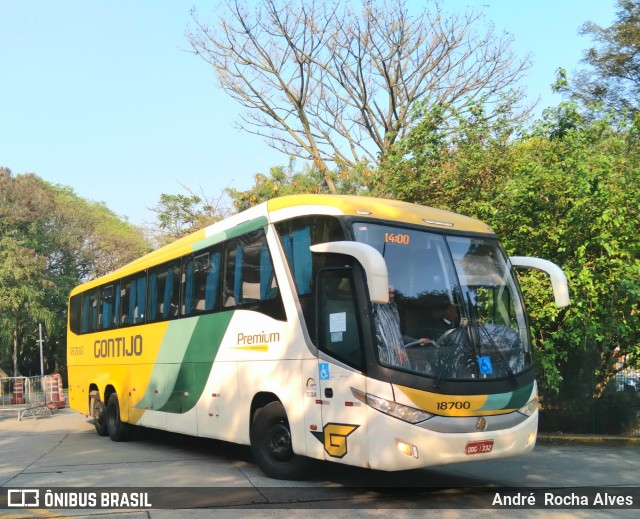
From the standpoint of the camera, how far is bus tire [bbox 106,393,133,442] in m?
13.8

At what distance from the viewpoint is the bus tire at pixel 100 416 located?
14695mm

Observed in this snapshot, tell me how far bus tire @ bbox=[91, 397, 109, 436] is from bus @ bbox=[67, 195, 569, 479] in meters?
4.86

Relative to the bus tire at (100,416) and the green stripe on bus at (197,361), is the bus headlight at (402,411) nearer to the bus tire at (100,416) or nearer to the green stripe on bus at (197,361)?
the green stripe on bus at (197,361)

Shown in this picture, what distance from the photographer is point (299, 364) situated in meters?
8.05

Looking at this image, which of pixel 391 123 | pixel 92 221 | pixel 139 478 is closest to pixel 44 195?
pixel 92 221

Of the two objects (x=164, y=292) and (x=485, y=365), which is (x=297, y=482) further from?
(x=164, y=292)

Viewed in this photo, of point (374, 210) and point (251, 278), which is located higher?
point (374, 210)

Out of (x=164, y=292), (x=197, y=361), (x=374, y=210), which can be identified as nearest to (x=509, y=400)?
(x=374, y=210)

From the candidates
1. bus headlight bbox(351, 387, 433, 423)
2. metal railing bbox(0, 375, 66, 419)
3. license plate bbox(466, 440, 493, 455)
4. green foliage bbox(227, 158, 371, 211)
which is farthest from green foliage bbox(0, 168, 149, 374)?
license plate bbox(466, 440, 493, 455)

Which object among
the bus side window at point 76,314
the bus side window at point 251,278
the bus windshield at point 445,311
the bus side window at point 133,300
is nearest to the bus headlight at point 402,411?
the bus windshield at point 445,311

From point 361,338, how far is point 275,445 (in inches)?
91.9

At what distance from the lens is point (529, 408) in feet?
25.4

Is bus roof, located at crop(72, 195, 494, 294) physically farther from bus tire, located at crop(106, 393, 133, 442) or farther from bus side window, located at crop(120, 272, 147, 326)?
bus tire, located at crop(106, 393, 133, 442)

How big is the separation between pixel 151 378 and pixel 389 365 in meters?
6.69
